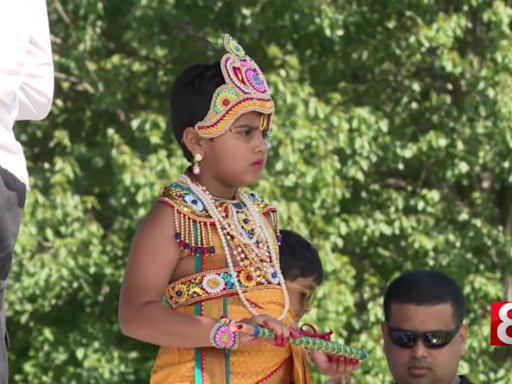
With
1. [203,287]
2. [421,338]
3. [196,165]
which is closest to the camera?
[203,287]

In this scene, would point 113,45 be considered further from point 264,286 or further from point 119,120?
point 264,286

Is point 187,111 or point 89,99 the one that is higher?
point 187,111

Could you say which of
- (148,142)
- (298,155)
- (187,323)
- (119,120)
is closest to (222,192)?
(187,323)

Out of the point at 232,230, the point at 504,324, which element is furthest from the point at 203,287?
the point at 504,324

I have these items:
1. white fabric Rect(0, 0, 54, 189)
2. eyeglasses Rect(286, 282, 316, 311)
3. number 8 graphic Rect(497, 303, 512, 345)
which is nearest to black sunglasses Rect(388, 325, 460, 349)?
eyeglasses Rect(286, 282, 316, 311)

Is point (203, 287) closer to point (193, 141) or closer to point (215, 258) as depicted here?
point (215, 258)

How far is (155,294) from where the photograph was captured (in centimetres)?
294

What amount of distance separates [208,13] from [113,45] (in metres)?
1.03

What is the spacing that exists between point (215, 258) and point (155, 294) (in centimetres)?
20

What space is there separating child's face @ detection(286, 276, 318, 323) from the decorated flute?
0.55 meters

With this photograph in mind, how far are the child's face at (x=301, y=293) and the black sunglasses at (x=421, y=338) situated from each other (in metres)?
0.29

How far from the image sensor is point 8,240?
91.4 inches

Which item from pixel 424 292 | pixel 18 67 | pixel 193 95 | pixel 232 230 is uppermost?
pixel 18 67

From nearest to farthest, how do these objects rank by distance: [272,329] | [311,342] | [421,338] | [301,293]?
[272,329], [311,342], [421,338], [301,293]
